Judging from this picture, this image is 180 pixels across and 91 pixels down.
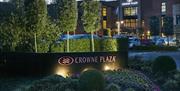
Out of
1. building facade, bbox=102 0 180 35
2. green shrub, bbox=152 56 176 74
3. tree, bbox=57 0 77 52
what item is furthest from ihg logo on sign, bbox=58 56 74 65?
building facade, bbox=102 0 180 35

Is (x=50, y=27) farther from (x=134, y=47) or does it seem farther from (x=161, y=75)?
(x=134, y=47)

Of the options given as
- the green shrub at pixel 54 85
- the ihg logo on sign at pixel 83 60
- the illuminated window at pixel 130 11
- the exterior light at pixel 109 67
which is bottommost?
the green shrub at pixel 54 85

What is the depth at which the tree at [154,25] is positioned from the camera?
3957 inches

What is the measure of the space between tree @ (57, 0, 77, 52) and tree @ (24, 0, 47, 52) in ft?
11.2

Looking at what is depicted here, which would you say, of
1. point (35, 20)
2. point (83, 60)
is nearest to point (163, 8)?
point (35, 20)

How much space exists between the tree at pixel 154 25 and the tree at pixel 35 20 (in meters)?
76.9

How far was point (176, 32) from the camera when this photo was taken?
83.7 metres

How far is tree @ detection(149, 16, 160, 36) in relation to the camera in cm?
10051

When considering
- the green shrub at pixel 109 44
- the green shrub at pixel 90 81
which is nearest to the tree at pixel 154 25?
the green shrub at pixel 109 44

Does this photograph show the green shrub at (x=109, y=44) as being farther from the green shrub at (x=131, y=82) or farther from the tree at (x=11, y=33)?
the green shrub at (x=131, y=82)

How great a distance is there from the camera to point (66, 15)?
2812cm

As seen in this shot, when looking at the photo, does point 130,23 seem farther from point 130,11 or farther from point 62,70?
point 62,70

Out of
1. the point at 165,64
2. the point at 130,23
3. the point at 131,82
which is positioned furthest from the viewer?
the point at 130,23

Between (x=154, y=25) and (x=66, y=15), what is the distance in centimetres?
7678
